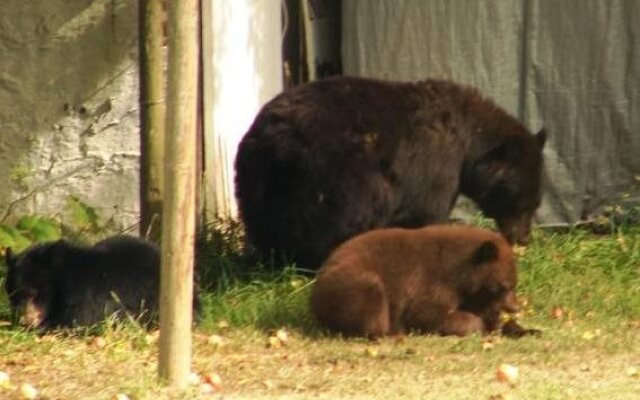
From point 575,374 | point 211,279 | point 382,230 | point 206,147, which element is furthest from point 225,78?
point 575,374

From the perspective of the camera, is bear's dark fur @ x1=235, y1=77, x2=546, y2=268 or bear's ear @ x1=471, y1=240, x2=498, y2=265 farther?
bear's dark fur @ x1=235, y1=77, x2=546, y2=268

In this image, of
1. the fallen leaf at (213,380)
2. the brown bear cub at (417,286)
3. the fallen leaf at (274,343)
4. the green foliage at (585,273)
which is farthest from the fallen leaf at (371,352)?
the green foliage at (585,273)

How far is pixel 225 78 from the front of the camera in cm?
1199

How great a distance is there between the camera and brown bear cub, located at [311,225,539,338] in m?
9.45

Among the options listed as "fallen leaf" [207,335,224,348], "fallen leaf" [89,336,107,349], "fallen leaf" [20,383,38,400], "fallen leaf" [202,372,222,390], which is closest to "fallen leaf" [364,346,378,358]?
"fallen leaf" [207,335,224,348]

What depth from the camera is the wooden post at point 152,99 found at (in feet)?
34.5

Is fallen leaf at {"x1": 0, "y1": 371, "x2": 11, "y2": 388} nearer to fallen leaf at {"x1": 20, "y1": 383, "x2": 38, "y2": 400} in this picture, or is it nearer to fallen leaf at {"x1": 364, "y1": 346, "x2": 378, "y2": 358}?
fallen leaf at {"x1": 20, "y1": 383, "x2": 38, "y2": 400}

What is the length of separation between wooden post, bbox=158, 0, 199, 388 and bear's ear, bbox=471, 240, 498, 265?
2.40m

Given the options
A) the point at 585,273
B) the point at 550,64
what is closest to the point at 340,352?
the point at 585,273

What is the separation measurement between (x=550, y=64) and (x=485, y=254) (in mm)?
3299

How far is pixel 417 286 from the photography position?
9.56 m

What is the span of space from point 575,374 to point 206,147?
13.7ft

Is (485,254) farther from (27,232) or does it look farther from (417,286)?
(27,232)

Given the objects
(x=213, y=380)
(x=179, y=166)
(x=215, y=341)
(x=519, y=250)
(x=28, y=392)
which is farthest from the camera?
(x=519, y=250)
